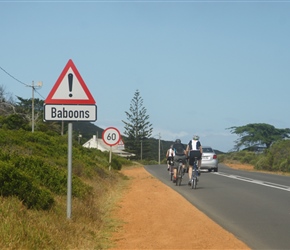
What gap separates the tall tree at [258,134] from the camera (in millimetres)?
87438

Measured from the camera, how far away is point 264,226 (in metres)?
10.4

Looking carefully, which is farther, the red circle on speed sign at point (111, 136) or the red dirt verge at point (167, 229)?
the red circle on speed sign at point (111, 136)

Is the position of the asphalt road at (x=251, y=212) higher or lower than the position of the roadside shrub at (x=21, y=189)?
lower

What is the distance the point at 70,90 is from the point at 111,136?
15.5 m

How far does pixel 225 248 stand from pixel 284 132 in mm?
84991

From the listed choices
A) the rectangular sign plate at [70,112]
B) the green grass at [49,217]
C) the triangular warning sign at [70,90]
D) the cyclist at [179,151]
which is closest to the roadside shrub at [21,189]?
the green grass at [49,217]

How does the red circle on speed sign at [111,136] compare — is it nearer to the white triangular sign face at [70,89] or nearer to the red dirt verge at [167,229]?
the red dirt verge at [167,229]

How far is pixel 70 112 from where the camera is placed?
8.91 metres

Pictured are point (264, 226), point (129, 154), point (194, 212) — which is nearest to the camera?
point (264, 226)

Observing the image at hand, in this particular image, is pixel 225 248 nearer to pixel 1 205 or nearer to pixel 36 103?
pixel 1 205

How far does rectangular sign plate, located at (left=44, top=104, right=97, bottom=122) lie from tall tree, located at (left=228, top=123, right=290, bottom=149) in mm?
80155

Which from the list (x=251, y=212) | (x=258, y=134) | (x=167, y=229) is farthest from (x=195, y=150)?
(x=258, y=134)

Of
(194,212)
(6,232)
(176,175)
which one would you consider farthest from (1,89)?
(6,232)

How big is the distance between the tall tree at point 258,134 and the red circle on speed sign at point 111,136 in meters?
65.2
